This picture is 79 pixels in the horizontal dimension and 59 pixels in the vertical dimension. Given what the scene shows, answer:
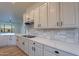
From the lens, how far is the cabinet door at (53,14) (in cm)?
226

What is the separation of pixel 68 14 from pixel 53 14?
0.37 meters

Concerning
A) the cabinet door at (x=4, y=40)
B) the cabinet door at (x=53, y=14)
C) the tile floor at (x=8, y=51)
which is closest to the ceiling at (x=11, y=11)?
the cabinet door at (x=4, y=40)

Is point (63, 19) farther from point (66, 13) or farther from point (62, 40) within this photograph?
point (62, 40)

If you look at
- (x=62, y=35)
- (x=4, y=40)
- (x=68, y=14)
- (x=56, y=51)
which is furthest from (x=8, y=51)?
(x=68, y=14)

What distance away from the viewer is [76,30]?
218cm

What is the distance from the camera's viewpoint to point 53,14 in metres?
2.38

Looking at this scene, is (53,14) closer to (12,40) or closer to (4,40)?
(12,40)

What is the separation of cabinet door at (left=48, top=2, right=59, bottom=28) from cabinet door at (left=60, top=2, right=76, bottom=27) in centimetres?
14

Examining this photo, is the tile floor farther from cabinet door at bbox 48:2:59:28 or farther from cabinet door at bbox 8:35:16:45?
cabinet door at bbox 48:2:59:28

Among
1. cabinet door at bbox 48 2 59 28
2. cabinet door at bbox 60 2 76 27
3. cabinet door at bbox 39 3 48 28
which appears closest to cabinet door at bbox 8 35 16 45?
cabinet door at bbox 39 3 48 28

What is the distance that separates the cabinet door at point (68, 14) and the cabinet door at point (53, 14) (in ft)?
0.48

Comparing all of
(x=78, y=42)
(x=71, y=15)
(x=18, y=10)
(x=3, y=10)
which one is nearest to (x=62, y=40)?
(x=78, y=42)

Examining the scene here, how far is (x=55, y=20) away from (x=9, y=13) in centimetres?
114

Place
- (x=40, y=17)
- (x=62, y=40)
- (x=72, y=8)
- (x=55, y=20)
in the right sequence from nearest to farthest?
(x=72, y=8) < (x=55, y=20) < (x=62, y=40) < (x=40, y=17)
